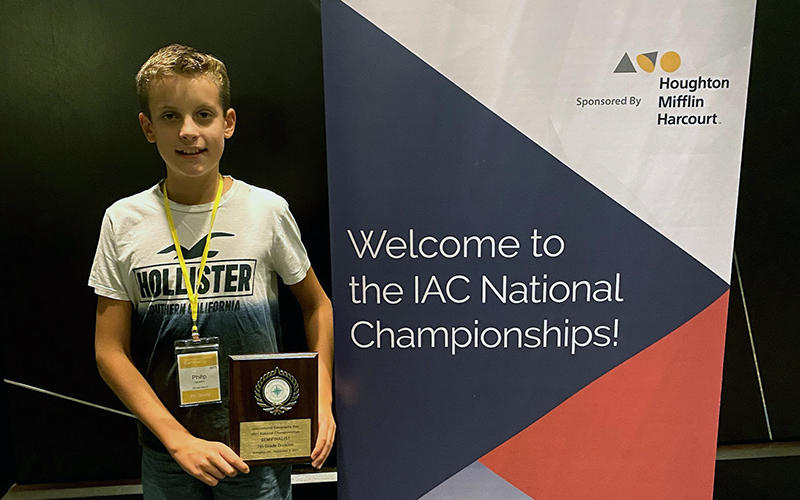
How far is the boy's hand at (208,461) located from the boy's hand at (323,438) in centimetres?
17

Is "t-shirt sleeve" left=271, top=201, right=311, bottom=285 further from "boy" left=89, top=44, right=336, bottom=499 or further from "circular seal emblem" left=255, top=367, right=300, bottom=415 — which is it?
"circular seal emblem" left=255, top=367, right=300, bottom=415

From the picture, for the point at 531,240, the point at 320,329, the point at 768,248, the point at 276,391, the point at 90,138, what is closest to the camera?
the point at 276,391

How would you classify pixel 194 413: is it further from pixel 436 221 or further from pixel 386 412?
pixel 436 221

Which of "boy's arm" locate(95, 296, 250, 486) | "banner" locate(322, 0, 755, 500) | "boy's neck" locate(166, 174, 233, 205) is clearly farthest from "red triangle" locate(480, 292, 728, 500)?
"boy's neck" locate(166, 174, 233, 205)

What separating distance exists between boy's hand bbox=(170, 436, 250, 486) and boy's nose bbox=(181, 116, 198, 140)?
76 centimetres

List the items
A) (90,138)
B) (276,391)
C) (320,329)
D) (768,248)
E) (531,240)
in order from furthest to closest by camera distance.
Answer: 1. (768,248)
2. (90,138)
3. (320,329)
4. (531,240)
5. (276,391)

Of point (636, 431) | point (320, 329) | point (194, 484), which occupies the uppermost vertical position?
point (320, 329)

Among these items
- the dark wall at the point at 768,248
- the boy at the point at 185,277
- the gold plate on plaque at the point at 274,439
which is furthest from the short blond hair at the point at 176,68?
the dark wall at the point at 768,248

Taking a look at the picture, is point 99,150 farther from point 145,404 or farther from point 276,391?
point 276,391

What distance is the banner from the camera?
1362 mm

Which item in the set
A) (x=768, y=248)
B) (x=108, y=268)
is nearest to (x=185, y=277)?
(x=108, y=268)

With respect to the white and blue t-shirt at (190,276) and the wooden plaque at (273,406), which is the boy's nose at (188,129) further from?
the wooden plaque at (273,406)

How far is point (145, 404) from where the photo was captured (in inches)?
54.6

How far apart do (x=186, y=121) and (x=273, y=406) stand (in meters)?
0.73
